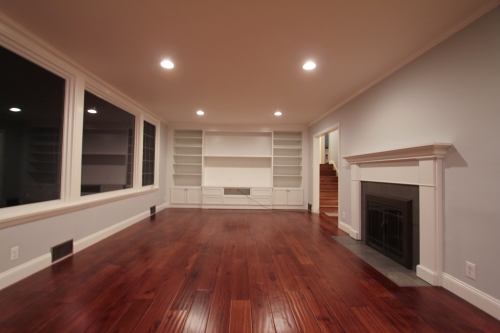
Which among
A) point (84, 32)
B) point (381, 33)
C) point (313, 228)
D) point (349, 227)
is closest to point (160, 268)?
point (84, 32)

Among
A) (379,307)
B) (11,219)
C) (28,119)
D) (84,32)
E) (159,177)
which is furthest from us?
(159,177)

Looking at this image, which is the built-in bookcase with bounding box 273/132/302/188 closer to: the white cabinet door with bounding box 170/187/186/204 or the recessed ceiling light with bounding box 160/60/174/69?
the white cabinet door with bounding box 170/187/186/204

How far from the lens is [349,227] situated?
11.2 ft

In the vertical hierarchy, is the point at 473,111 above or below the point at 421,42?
below

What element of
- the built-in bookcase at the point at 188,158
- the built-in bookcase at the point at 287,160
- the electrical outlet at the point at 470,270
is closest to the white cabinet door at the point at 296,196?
the built-in bookcase at the point at 287,160

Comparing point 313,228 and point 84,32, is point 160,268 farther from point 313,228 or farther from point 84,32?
point 313,228

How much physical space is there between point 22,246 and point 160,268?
1322 mm

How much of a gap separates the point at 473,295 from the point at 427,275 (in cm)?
34

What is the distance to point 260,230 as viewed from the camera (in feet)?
12.0

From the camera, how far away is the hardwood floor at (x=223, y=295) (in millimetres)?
1374

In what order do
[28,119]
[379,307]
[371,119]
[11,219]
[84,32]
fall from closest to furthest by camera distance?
[379,307] → [11,219] → [84,32] → [28,119] → [371,119]

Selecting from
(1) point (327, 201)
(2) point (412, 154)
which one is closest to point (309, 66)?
(2) point (412, 154)

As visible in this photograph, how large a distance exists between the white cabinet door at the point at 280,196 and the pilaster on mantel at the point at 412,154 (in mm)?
2923

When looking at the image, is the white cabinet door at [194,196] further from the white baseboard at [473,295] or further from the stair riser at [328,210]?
the white baseboard at [473,295]
